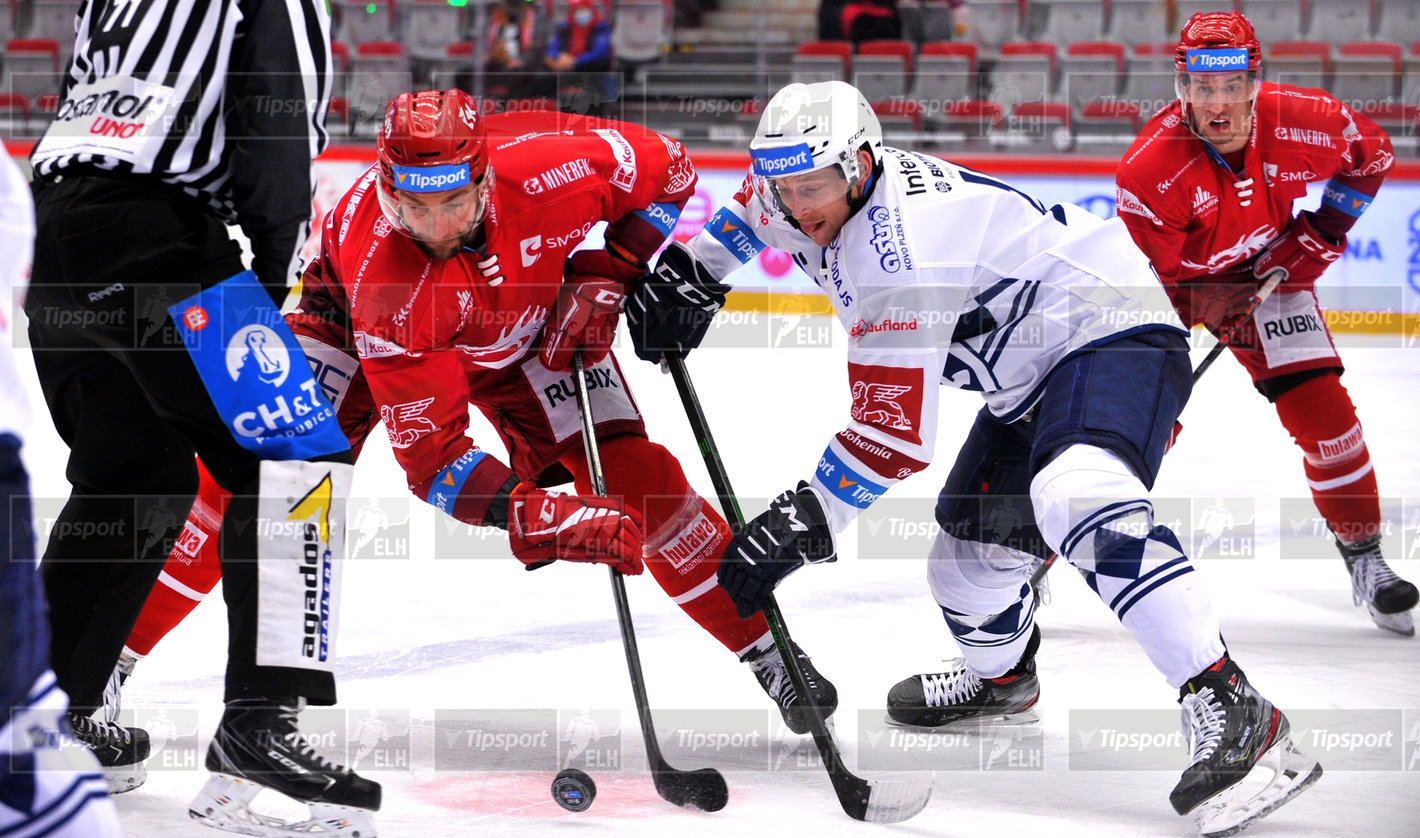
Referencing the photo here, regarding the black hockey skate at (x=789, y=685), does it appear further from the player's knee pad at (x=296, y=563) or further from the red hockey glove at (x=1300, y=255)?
the red hockey glove at (x=1300, y=255)

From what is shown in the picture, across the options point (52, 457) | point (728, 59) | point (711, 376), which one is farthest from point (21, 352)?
point (728, 59)

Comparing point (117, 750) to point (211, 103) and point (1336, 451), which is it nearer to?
point (211, 103)

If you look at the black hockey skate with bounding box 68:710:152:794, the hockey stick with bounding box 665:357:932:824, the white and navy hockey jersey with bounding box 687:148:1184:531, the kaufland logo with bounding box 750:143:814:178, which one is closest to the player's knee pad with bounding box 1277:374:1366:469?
the white and navy hockey jersey with bounding box 687:148:1184:531

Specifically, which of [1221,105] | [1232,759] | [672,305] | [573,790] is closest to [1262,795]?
[1232,759]

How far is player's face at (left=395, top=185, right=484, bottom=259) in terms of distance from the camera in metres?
2.46

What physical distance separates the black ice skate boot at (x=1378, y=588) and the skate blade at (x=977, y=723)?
119 cm

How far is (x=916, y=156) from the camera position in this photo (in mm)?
2695

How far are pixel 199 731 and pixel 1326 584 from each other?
307 centimetres

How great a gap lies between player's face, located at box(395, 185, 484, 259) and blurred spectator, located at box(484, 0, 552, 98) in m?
6.39

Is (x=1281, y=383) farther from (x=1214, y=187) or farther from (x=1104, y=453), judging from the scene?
(x=1104, y=453)

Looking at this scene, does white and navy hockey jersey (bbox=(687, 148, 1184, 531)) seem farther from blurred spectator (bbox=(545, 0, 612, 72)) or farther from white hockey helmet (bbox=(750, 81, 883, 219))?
blurred spectator (bbox=(545, 0, 612, 72))

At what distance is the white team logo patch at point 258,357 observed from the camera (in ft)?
6.63

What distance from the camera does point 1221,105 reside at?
371cm

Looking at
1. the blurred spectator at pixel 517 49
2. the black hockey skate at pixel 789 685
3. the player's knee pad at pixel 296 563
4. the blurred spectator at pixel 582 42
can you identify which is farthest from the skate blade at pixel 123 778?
the blurred spectator at pixel 582 42
